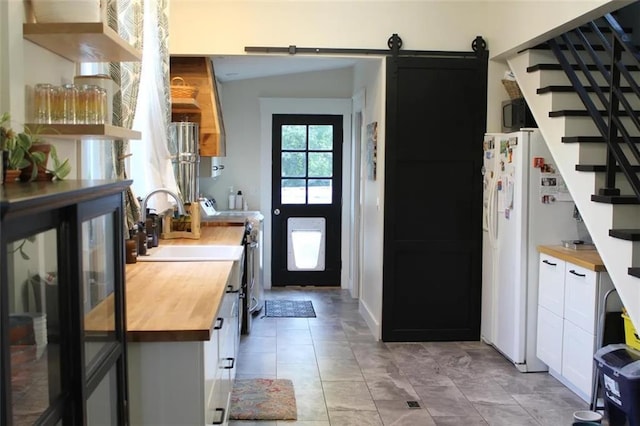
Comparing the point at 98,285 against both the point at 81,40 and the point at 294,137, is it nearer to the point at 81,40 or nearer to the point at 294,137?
the point at 81,40

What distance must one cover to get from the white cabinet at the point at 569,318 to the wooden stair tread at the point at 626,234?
1.32 feet

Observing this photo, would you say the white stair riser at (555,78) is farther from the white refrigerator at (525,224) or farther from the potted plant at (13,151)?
A: the potted plant at (13,151)

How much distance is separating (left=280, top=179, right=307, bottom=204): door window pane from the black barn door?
243 centimetres

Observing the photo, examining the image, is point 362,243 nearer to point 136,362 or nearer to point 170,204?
point 170,204

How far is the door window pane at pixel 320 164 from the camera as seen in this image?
730 centimetres

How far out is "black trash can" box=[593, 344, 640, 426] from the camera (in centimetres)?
311

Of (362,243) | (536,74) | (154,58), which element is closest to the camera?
(154,58)

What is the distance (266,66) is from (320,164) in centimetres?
145

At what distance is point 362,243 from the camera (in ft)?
20.1

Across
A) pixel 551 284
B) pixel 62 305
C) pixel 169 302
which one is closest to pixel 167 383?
pixel 169 302

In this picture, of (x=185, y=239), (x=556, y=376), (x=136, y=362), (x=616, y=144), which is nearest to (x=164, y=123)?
(x=185, y=239)

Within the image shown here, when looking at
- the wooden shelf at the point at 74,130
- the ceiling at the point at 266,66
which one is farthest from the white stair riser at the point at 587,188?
the wooden shelf at the point at 74,130

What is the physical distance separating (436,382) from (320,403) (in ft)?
2.80

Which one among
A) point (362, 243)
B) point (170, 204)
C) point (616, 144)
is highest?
point (616, 144)
